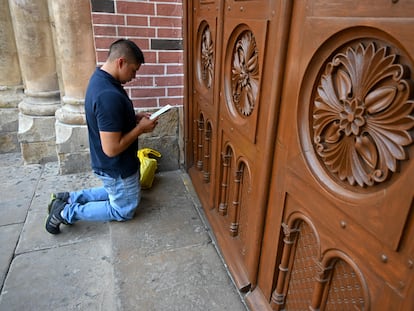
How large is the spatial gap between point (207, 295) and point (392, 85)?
1.46m

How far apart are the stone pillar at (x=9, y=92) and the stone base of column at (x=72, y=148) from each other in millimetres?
1029

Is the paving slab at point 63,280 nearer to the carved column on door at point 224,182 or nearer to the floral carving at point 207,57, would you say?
the carved column on door at point 224,182

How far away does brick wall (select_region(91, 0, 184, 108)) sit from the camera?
2539 millimetres

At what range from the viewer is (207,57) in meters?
2.27

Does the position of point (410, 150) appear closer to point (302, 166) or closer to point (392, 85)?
point (392, 85)

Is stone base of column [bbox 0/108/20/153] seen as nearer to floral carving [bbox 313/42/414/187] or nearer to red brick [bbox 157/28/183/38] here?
red brick [bbox 157/28/183/38]

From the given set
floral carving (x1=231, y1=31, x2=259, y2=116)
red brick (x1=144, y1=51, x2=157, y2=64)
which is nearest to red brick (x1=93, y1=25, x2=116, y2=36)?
red brick (x1=144, y1=51, x2=157, y2=64)

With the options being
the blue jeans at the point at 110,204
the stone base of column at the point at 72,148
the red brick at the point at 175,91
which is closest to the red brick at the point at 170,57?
the red brick at the point at 175,91

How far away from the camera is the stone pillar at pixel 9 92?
3398mm

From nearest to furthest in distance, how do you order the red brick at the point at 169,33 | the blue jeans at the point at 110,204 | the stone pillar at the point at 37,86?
the blue jeans at the point at 110,204
the red brick at the point at 169,33
the stone pillar at the point at 37,86

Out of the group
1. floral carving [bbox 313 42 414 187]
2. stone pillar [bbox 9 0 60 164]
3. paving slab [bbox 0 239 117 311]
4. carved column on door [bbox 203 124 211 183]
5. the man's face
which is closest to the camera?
floral carving [bbox 313 42 414 187]

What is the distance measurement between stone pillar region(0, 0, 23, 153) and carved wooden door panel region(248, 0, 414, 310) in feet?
11.1

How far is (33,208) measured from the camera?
2.51 m

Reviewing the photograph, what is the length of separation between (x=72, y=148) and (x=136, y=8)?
139cm
